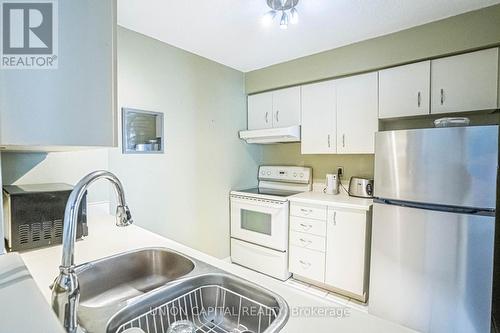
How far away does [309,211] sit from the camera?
2.42 metres

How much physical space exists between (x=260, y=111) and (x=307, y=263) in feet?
5.88

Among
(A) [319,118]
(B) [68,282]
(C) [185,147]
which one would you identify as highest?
(A) [319,118]

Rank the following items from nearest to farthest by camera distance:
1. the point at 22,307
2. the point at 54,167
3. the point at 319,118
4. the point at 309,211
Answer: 1. the point at 22,307
2. the point at 54,167
3. the point at 309,211
4. the point at 319,118

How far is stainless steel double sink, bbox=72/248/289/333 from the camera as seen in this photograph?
74cm

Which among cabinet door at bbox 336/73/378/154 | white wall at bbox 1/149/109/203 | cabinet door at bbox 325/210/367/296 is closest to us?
white wall at bbox 1/149/109/203

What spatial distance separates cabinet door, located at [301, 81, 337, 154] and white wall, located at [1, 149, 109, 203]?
6.30 feet

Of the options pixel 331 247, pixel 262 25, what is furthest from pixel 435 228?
pixel 262 25

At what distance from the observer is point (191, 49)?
94.2 inches

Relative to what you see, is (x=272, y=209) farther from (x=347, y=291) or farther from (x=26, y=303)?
(x=26, y=303)

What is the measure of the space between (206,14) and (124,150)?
3.97 feet

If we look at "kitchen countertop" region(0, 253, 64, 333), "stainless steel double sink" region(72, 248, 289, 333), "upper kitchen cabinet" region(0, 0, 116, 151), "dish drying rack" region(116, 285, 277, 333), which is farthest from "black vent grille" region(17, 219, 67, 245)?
"upper kitchen cabinet" region(0, 0, 116, 151)

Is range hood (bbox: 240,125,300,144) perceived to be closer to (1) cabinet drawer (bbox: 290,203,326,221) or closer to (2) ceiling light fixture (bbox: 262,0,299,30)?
(1) cabinet drawer (bbox: 290,203,326,221)

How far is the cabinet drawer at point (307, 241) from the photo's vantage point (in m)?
2.36

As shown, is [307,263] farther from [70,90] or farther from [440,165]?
[70,90]
